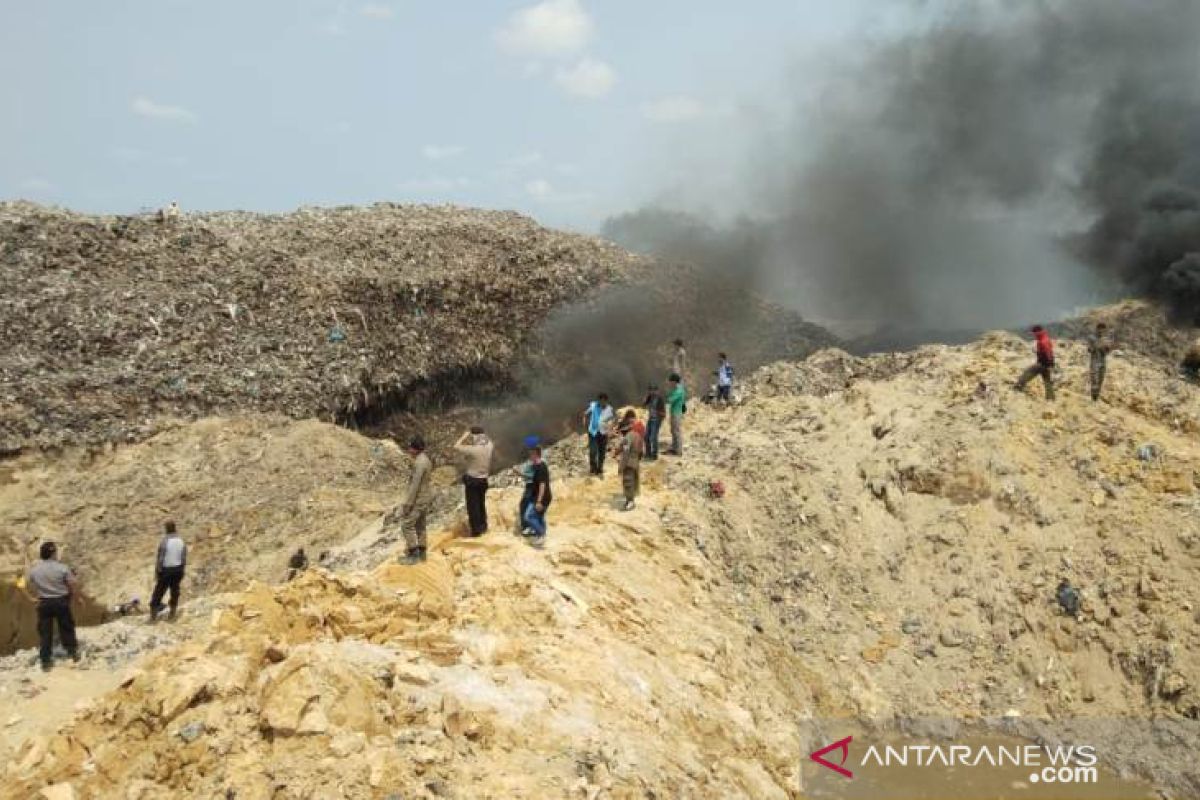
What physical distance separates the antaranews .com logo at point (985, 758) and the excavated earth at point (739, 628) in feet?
0.61

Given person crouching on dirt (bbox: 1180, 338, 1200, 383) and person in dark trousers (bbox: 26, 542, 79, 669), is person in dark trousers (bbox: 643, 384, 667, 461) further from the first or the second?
person crouching on dirt (bbox: 1180, 338, 1200, 383)

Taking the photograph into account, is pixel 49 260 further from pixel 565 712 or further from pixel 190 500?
pixel 565 712

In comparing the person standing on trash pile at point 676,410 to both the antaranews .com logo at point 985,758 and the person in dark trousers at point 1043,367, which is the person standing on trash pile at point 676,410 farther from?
the person in dark trousers at point 1043,367

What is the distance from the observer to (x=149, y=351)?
67.5 feet

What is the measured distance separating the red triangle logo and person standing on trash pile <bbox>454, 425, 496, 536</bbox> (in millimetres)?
3990

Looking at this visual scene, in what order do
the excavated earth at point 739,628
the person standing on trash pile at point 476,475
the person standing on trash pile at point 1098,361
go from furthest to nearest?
the person standing on trash pile at point 1098,361
the person standing on trash pile at point 476,475
the excavated earth at point 739,628

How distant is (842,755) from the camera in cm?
919

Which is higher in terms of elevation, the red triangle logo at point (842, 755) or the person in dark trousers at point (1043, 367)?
the person in dark trousers at point (1043, 367)

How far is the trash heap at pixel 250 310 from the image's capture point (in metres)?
19.5

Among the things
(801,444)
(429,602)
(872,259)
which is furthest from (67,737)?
(872,259)

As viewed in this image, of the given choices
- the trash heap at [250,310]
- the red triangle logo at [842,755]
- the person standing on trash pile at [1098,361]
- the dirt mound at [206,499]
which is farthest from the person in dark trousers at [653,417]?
the trash heap at [250,310]

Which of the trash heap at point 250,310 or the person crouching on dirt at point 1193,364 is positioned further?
the trash heap at point 250,310

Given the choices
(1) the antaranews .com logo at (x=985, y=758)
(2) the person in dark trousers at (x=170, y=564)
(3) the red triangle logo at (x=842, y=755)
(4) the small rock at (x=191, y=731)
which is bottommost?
(1) the antaranews .com logo at (x=985, y=758)

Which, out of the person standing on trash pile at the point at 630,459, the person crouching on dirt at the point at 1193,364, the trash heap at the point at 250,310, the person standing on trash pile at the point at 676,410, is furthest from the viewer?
the trash heap at the point at 250,310
